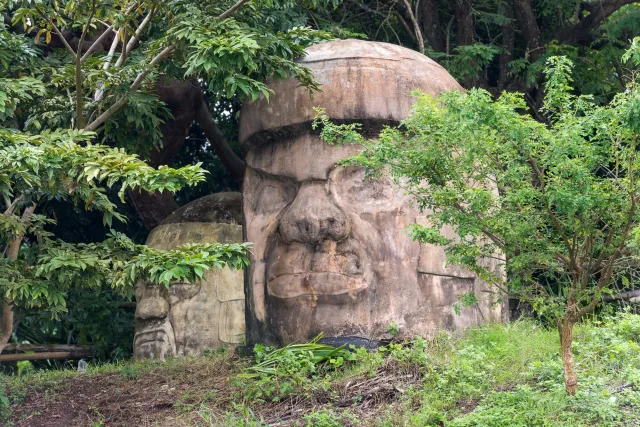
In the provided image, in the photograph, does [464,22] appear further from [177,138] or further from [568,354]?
[568,354]

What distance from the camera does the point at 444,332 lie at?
761 centimetres

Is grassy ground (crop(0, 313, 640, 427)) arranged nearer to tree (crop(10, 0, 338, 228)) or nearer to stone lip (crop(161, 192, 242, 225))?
tree (crop(10, 0, 338, 228))

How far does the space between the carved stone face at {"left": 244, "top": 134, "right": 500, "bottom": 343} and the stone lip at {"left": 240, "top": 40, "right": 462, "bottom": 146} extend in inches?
9.9

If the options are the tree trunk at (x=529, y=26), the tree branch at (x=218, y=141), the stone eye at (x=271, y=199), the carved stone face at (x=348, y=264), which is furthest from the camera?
the tree branch at (x=218, y=141)

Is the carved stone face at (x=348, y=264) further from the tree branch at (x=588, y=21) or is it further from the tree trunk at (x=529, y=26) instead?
the tree branch at (x=588, y=21)

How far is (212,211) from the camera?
10430 millimetres

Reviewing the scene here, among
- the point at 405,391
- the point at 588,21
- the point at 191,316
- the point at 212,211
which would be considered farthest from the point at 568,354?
the point at 588,21

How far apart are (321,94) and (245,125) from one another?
36.8 inches

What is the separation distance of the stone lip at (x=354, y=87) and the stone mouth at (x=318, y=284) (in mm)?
1252

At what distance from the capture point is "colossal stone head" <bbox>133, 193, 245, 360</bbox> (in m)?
9.80

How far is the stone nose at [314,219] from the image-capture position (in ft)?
25.8

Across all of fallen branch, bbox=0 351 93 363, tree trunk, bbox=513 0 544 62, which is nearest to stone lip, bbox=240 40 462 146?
tree trunk, bbox=513 0 544 62

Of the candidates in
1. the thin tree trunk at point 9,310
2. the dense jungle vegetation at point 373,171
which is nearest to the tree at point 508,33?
the dense jungle vegetation at point 373,171

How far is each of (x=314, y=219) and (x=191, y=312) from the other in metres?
2.54
